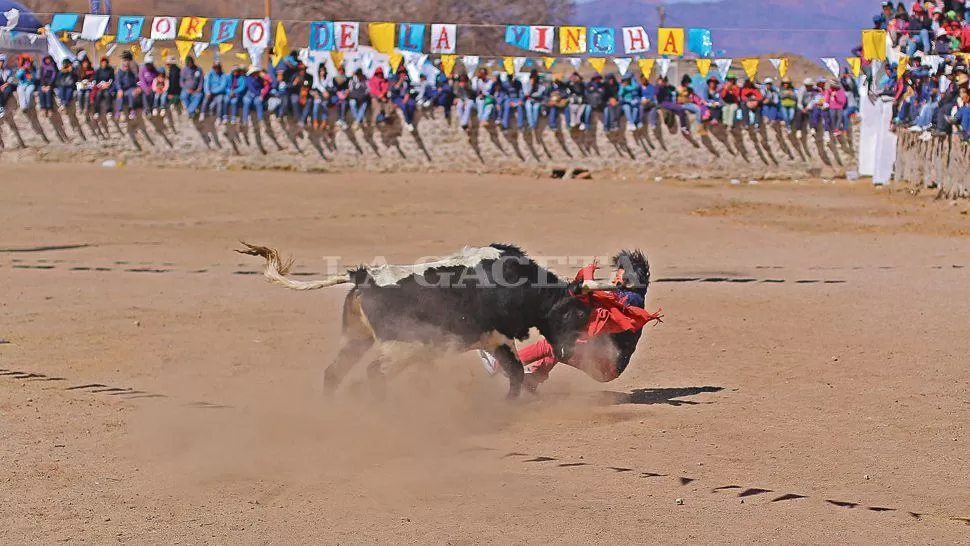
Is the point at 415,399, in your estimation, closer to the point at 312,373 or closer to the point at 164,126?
the point at 312,373

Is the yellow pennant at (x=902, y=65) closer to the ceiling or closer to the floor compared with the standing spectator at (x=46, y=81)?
closer to the ceiling

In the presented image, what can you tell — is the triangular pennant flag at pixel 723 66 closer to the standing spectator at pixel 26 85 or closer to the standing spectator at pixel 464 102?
the standing spectator at pixel 464 102

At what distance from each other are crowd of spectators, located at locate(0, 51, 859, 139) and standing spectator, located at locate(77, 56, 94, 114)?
0.08 feet

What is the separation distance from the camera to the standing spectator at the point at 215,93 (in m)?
25.1

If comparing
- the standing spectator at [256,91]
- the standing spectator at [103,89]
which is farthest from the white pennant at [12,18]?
the standing spectator at [256,91]

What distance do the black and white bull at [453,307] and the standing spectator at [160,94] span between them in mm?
18642

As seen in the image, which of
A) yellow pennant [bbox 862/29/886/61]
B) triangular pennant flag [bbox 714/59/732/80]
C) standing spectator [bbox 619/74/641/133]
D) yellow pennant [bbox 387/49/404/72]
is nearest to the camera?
yellow pennant [bbox 862/29/886/61]

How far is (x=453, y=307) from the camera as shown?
7.29 m

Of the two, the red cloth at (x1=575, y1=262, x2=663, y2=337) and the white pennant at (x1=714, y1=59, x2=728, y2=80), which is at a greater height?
the white pennant at (x1=714, y1=59, x2=728, y2=80)

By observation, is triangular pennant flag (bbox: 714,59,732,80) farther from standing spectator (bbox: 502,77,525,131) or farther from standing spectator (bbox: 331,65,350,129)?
standing spectator (bbox: 331,65,350,129)

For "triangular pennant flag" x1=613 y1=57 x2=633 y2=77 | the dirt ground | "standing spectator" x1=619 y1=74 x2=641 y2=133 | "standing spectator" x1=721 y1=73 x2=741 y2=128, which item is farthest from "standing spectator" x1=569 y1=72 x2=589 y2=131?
the dirt ground

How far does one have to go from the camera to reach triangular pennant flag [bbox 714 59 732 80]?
26.5 meters

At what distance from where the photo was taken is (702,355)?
9.39m

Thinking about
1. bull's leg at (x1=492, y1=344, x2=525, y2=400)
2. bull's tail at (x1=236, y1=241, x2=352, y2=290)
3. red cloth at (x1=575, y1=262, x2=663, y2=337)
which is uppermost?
bull's tail at (x1=236, y1=241, x2=352, y2=290)
